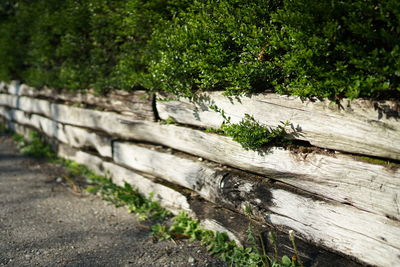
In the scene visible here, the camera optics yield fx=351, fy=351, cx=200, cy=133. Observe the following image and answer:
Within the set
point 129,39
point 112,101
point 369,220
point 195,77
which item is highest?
point 129,39

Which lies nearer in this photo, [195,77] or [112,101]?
[195,77]

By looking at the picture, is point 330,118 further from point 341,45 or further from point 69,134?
point 69,134

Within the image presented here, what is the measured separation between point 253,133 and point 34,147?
5.11 meters

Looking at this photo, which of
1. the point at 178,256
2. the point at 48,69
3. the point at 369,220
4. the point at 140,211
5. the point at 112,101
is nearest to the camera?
the point at 369,220

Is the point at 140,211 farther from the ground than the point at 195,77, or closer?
closer

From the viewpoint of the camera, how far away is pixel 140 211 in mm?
3945

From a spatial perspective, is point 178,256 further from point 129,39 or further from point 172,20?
point 129,39

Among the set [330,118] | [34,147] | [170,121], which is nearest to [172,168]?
[170,121]

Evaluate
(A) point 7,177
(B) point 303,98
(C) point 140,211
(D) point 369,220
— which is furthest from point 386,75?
(A) point 7,177

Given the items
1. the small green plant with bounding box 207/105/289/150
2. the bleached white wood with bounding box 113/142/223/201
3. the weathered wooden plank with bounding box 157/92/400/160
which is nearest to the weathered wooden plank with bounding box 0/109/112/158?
the bleached white wood with bounding box 113/142/223/201

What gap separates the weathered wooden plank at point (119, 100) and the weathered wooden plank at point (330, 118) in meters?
1.00

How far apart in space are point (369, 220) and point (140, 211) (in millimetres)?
2470

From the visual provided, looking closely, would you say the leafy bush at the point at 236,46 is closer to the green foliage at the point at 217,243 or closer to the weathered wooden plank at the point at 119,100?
the weathered wooden plank at the point at 119,100

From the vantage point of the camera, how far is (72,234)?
3.50 metres
